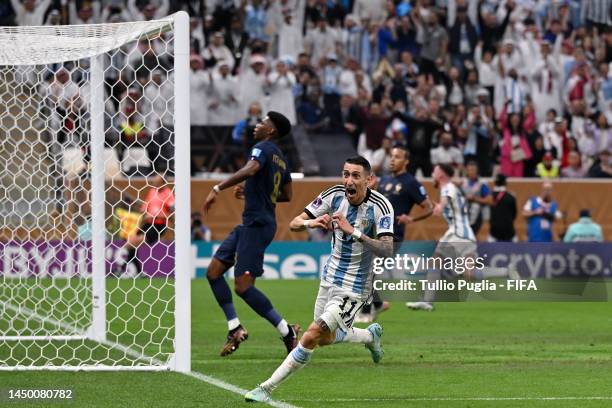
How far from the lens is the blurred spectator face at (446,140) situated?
29016 mm

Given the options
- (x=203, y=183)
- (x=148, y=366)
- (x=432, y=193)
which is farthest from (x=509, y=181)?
(x=148, y=366)

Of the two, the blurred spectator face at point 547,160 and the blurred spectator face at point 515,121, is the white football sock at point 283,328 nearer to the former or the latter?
the blurred spectator face at point 547,160

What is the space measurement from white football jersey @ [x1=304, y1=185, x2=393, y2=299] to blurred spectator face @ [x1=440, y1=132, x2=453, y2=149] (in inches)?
725

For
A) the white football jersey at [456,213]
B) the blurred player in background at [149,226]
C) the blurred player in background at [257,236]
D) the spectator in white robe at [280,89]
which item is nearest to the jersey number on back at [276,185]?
the blurred player in background at [257,236]

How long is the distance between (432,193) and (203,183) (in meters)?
4.96

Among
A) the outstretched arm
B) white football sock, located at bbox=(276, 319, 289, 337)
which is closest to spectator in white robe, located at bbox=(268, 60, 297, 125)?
white football sock, located at bbox=(276, 319, 289, 337)

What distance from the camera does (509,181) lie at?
2884 centimetres

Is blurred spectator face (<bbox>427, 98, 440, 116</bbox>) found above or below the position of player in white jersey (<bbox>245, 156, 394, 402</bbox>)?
below

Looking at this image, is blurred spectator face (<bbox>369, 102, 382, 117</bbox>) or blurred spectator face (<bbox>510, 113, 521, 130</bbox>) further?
blurred spectator face (<bbox>510, 113, 521, 130</bbox>)

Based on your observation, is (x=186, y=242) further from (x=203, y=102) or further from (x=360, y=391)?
(x=203, y=102)

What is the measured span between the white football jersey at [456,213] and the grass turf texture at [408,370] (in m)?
1.83

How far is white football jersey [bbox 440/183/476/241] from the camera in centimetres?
2012

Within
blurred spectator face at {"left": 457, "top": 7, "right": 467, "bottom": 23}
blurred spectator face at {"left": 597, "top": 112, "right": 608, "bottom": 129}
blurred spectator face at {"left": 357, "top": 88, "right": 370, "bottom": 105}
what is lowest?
blurred spectator face at {"left": 597, "top": 112, "right": 608, "bottom": 129}

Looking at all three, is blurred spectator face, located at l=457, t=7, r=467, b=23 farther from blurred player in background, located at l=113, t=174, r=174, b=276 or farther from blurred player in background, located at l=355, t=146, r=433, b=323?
blurred player in background, located at l=355, t=146, r=433, b=323
